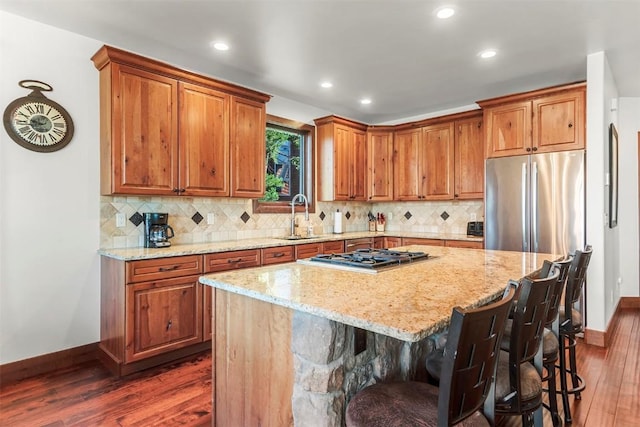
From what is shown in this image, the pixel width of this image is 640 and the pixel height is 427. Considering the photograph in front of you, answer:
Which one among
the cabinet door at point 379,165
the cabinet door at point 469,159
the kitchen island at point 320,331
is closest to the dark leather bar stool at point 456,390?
the kitchen island at point 320,331

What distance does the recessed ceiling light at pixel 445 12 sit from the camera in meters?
2.45

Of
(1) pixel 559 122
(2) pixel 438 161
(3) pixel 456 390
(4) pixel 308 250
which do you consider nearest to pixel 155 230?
(4) pixel 308 250

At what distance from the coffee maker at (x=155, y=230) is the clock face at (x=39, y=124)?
2.91ft

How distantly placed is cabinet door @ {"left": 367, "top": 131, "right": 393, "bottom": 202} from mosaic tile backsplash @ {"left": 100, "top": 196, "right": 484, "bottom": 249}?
431 mm

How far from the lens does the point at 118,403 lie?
2.29 meters

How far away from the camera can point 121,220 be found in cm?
313

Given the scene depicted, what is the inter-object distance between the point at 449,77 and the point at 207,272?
3.07m

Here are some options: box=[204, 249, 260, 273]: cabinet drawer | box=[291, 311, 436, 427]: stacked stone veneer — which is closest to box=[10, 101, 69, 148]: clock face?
box=[204, 249, 260, 273]: cabinet drawer

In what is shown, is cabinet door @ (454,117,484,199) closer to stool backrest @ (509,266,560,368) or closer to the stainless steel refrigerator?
the stainless steel refrigerator

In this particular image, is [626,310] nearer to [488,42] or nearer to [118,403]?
[488,42]

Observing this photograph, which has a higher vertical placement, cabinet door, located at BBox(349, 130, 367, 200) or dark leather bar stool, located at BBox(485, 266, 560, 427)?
cabinet door, located at BBox(349, 130, 367, 200)

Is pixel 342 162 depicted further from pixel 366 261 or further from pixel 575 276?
pixel 575 276

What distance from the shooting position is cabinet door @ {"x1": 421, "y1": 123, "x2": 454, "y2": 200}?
15.3 feet

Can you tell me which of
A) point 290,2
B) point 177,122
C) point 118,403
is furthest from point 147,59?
point 118,403
